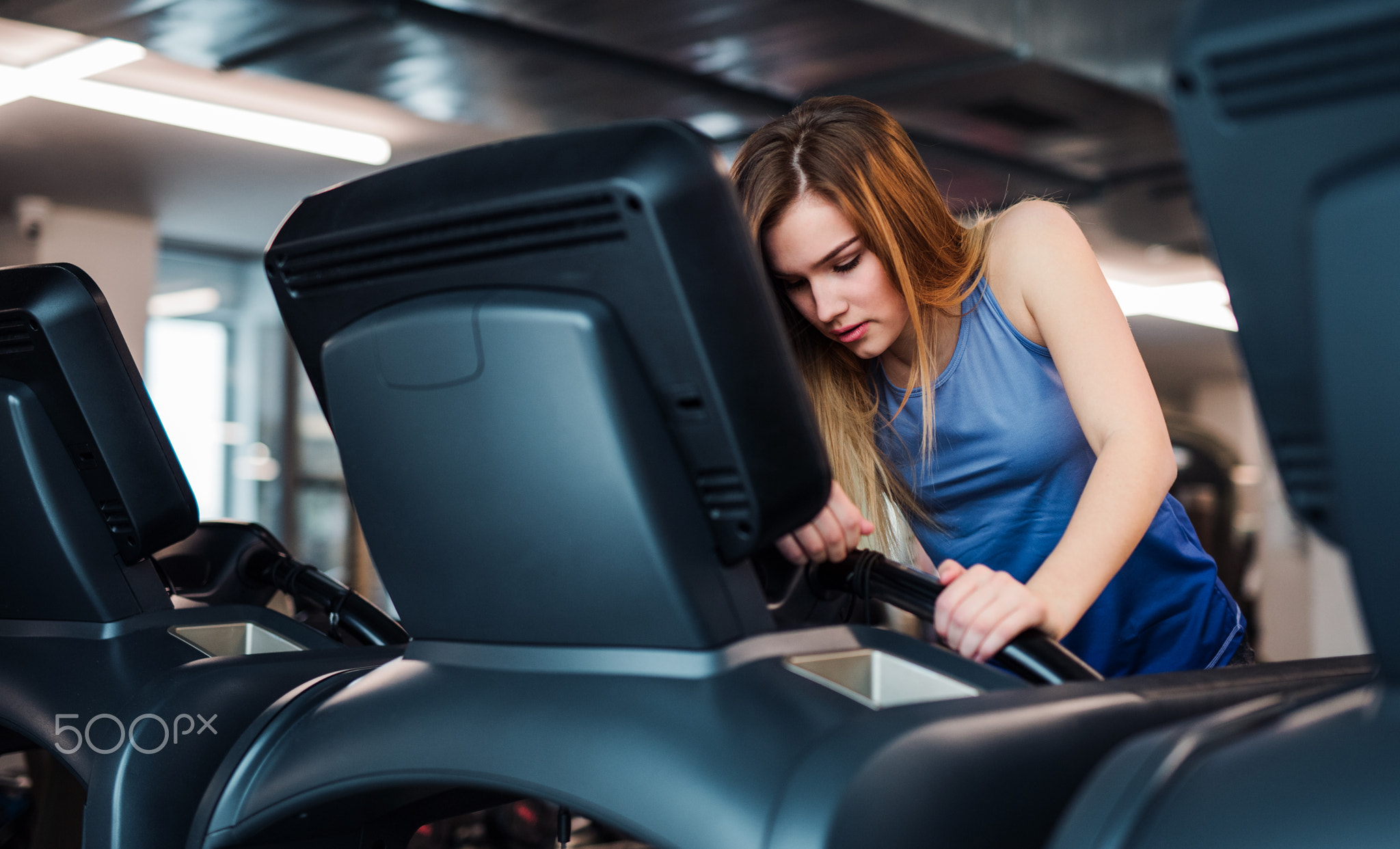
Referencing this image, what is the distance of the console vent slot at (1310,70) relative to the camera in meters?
0.42

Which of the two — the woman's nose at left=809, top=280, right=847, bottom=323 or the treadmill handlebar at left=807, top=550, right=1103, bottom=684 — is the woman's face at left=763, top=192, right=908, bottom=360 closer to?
the woman's nose at left=809, top=280, right=847, bottom=323

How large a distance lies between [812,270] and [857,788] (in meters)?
0.62

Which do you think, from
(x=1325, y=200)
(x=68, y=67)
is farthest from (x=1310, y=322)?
(x=68, y=67)

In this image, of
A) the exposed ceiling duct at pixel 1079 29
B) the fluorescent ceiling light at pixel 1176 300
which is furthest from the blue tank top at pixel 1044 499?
the fluorescent ceiling light at pixel 1176 300

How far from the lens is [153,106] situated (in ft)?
14.8

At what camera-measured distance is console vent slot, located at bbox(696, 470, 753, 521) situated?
64 cm

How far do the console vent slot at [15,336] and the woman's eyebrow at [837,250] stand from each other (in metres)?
0.62

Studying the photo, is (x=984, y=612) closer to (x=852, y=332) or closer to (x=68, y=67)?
(x=852, y=332)

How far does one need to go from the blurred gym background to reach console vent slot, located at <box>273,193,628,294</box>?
41.5 inches

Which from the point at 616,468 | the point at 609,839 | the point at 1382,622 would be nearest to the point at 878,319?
the point at 616,468

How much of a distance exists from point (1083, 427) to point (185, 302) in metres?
7.08

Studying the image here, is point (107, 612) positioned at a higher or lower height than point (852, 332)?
lower

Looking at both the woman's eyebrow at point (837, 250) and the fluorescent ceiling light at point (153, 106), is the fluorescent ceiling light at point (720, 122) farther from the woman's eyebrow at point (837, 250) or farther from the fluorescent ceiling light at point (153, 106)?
the woman's eyebrow at point (837, 250)

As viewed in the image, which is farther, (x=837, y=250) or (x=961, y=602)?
(x=837, y=250)
